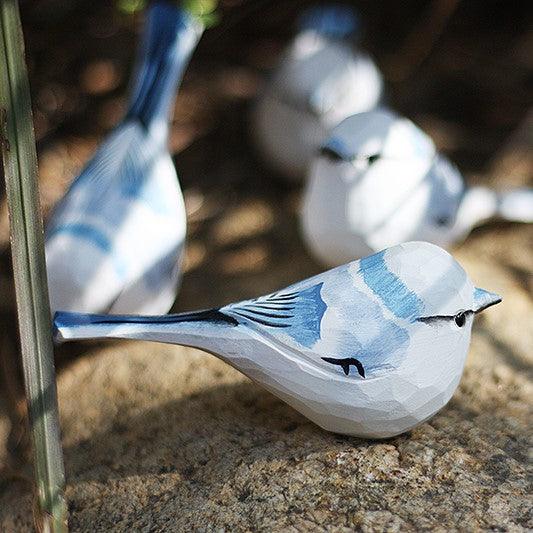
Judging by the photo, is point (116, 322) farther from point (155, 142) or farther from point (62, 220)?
point (155, 142)

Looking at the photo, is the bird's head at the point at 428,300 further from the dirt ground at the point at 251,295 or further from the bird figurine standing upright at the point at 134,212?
the bird figurine standing upright at the point at 134,212

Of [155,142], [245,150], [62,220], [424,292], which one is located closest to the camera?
[424,292]

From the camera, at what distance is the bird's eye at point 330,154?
163 centimetres

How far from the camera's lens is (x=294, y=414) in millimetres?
1400

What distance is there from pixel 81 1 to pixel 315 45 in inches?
21.7

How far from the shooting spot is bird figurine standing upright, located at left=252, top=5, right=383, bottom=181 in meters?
2.00

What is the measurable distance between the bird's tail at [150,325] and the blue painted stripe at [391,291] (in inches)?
7.8

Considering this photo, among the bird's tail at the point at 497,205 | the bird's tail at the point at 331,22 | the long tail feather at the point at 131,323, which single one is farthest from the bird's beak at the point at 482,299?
the bird's tail at the point at 331,22

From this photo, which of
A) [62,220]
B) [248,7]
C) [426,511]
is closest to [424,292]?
[426,511]

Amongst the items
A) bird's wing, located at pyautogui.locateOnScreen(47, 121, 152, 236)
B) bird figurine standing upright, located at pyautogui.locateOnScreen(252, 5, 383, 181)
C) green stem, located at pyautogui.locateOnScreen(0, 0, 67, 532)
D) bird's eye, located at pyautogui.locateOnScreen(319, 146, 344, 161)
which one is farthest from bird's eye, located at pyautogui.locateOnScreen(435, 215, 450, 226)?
green stem, located at pyautogui.locateOnScreen(0, 0, 67, 532)

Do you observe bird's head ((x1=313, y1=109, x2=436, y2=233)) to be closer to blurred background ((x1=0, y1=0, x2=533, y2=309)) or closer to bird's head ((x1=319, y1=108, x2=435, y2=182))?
bird's head ((x1=319, y1=108, x2=435, y2=182))

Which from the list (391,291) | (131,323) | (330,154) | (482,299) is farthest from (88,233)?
(482,299)

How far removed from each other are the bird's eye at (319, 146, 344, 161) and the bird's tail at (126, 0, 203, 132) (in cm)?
33

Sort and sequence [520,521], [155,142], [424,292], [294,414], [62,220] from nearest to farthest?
[520,521] < [424,292] < [294,414] < [62,220] < [155,142]
